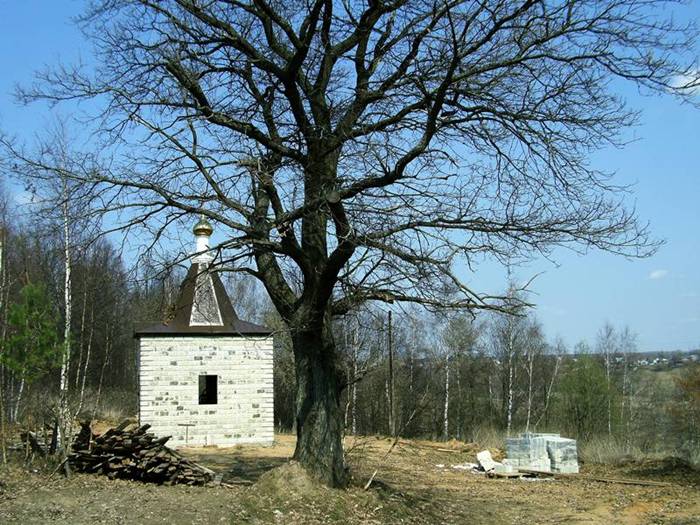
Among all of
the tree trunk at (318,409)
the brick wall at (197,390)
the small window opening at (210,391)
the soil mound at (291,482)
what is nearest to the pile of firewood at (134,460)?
the soil mound at (291,482)

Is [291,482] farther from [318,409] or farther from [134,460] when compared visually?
[134,460]

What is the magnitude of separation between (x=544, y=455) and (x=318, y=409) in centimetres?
967

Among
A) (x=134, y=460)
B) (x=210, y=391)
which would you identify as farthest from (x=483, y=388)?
(x=134, y=460)

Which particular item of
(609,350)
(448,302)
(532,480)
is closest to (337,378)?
(448,302)

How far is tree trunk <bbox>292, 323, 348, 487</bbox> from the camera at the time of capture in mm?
11148

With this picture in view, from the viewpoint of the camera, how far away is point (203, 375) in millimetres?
21547

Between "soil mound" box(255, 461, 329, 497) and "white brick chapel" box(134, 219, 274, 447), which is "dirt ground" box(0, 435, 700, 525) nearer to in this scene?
"soil mound" box(255, 461, 329, 497)

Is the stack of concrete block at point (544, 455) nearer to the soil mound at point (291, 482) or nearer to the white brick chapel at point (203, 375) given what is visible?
the white brick chapel at point (203, 375)

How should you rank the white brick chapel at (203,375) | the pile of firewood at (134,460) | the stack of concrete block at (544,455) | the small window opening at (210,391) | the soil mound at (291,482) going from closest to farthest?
the soil mound at (291,482)
the pile of firewood at (134,460)
the stack of concrete block at (544,455)
the white brick chapel at (203,375)
the small window opening at (210,391)

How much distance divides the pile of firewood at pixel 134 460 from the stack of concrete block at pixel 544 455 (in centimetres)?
946

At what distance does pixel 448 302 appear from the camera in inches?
402

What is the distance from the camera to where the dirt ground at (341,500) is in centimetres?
988

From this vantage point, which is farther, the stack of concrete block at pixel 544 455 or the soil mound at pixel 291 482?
the stack of concrete block at pixel 544 455

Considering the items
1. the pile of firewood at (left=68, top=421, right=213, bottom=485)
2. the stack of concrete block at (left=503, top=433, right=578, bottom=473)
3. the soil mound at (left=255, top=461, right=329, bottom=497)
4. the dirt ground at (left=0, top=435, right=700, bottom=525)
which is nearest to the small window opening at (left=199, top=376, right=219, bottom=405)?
the dirt ground at (left=0, top=435, right=700, bottom=525)
